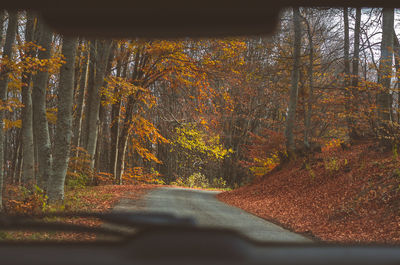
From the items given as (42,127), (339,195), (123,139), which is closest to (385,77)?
(339,195)

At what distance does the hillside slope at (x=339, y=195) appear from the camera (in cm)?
708

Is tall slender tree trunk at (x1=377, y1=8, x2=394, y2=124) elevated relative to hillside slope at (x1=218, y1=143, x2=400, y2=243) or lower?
elevated

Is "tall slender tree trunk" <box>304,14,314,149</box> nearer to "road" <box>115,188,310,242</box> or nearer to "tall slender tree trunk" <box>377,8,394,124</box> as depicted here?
"tall slender tree trunk" <box>377,8,394,124</box>

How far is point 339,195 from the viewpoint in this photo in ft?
35.7

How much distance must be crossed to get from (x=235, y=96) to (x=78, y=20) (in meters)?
19.1

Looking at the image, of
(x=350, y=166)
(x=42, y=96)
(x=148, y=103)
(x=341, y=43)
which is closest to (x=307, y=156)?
(x=350, y=166)

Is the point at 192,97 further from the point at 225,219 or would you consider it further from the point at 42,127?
the point at 225,219

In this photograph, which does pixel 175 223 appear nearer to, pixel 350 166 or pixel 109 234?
pixel 109 234

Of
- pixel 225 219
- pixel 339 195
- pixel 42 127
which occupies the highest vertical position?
pixel 42 127

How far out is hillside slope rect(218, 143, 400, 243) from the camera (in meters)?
7.08

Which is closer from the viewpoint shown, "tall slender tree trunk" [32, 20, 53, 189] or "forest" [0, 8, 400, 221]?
"forest" [0, 8, 400, 221]

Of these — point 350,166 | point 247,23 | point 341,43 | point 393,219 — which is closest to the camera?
point 247,23

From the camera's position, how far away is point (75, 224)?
53.2 inches

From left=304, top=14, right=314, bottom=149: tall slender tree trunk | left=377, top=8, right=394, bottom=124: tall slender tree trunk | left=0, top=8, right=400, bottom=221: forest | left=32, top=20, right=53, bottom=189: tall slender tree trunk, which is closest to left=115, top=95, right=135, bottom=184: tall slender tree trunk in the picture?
left=0, top=8, right=400, bottom=221: forest
